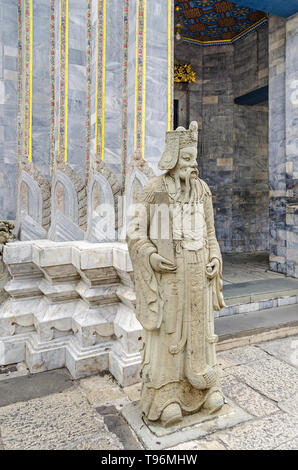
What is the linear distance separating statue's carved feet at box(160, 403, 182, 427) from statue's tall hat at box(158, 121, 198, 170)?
1876mm

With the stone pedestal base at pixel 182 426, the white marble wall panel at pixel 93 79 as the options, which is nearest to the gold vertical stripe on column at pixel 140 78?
the white marble wall panel at pixel 93 79

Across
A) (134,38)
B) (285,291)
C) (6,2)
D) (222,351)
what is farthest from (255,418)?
(6,2)

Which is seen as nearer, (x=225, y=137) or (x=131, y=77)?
(x=131, y=77)

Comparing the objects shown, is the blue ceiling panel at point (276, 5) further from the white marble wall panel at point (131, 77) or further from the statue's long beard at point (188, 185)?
the statue's long beard at point (188, 185)

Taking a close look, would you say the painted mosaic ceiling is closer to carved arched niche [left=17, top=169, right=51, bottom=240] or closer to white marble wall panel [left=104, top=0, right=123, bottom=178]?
white marble wall panel [left=104, top=0, right=123, bottom=178]

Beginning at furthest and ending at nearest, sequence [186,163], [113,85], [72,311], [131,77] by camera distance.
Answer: [113,85], [131,77], [72,311], [186,163]

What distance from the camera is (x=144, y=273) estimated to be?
8.13ft

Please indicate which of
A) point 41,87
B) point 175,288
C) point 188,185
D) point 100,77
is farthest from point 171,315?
point 41,87

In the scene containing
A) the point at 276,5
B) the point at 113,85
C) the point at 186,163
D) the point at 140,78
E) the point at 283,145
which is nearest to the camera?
the point at 186,163

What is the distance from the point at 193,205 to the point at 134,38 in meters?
2.80

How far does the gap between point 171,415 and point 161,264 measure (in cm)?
116

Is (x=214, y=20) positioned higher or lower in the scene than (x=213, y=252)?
higher

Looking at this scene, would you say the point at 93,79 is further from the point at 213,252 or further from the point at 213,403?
the point at 213,403
